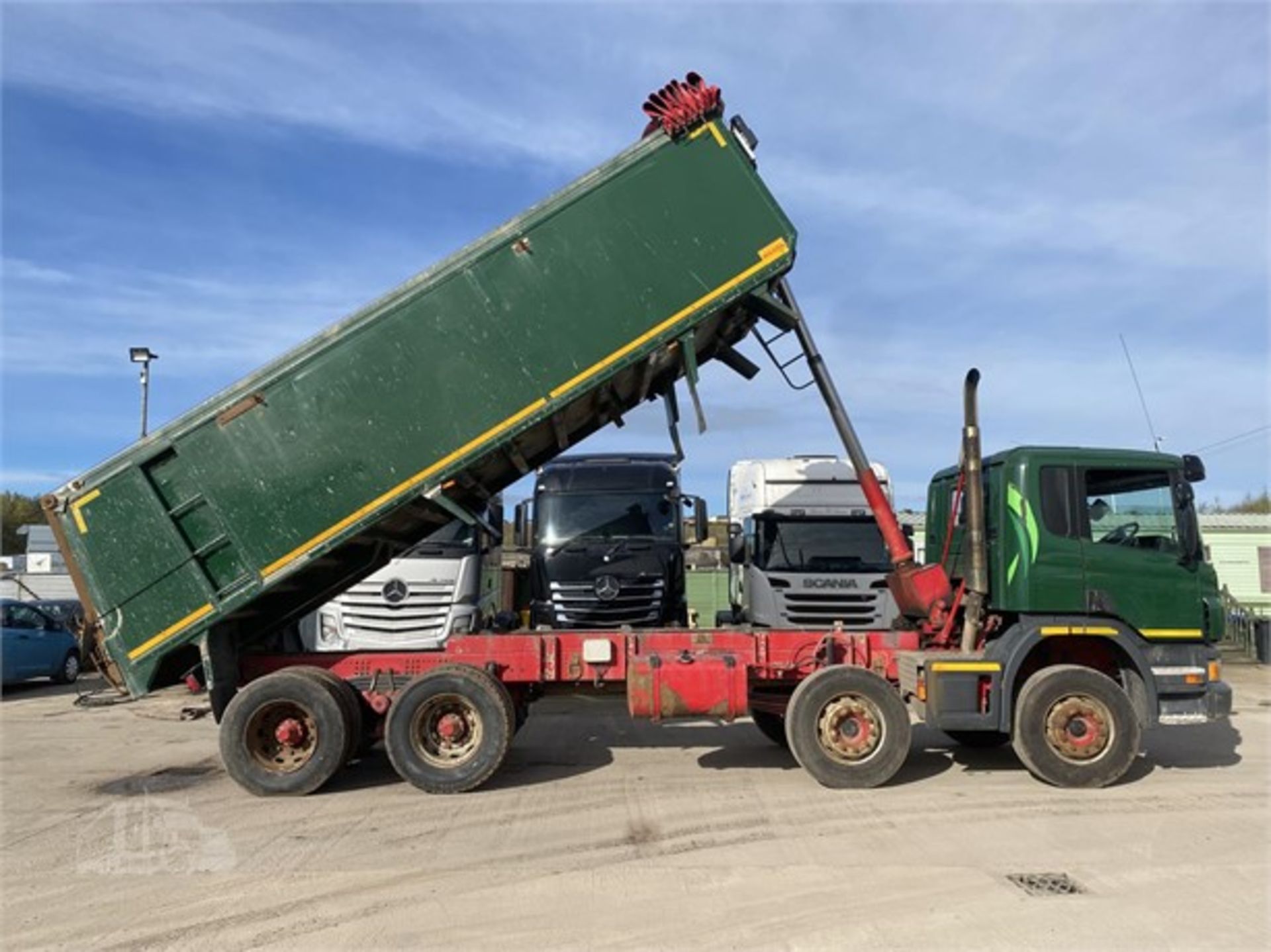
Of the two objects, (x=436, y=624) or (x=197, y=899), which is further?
(x=436, y=624)

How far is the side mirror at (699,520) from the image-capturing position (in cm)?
1227

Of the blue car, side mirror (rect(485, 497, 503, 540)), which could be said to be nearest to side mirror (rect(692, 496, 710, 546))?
side mirror (rect(485, 497, 503, 540))

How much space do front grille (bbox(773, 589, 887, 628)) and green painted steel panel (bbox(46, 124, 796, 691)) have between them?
16.1ft

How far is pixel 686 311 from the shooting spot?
25.2ft

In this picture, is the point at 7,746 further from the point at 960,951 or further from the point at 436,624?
the point at 960,951

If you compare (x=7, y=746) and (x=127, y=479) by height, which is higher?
(x=127, y=479)

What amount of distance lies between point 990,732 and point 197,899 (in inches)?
296

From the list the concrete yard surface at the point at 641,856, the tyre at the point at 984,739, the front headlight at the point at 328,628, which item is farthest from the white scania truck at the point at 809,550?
the front headlight at the point at 328,628

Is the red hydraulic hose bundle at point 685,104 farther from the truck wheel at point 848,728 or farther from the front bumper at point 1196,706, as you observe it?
the front bumper at point 1196,706

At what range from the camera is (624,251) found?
764 cm

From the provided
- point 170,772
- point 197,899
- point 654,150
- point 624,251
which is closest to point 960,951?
point 197,899

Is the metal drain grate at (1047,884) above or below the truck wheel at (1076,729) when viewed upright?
below

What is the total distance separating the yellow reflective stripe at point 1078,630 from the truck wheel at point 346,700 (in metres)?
5.86

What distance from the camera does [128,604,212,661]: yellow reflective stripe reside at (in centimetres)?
758
